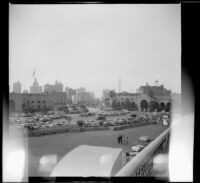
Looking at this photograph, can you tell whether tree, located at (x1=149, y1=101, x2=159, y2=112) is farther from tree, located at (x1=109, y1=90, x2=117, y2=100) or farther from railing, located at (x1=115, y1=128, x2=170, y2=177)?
tree, located at (x1=109, y1=90, x2=117, y2=100)

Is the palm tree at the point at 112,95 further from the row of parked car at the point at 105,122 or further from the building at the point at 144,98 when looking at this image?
the row of parked car at the point at 105,122

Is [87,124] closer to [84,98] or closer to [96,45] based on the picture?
[84,98]

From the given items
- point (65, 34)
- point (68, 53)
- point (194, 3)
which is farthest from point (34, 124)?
point (194, 3)

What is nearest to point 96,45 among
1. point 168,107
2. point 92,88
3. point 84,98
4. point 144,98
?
point 92,88

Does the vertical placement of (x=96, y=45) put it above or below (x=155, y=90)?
above

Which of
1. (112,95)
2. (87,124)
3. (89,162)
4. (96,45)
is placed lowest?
(89,162)

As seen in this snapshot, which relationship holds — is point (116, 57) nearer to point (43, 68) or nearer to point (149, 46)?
point (149, 46)
